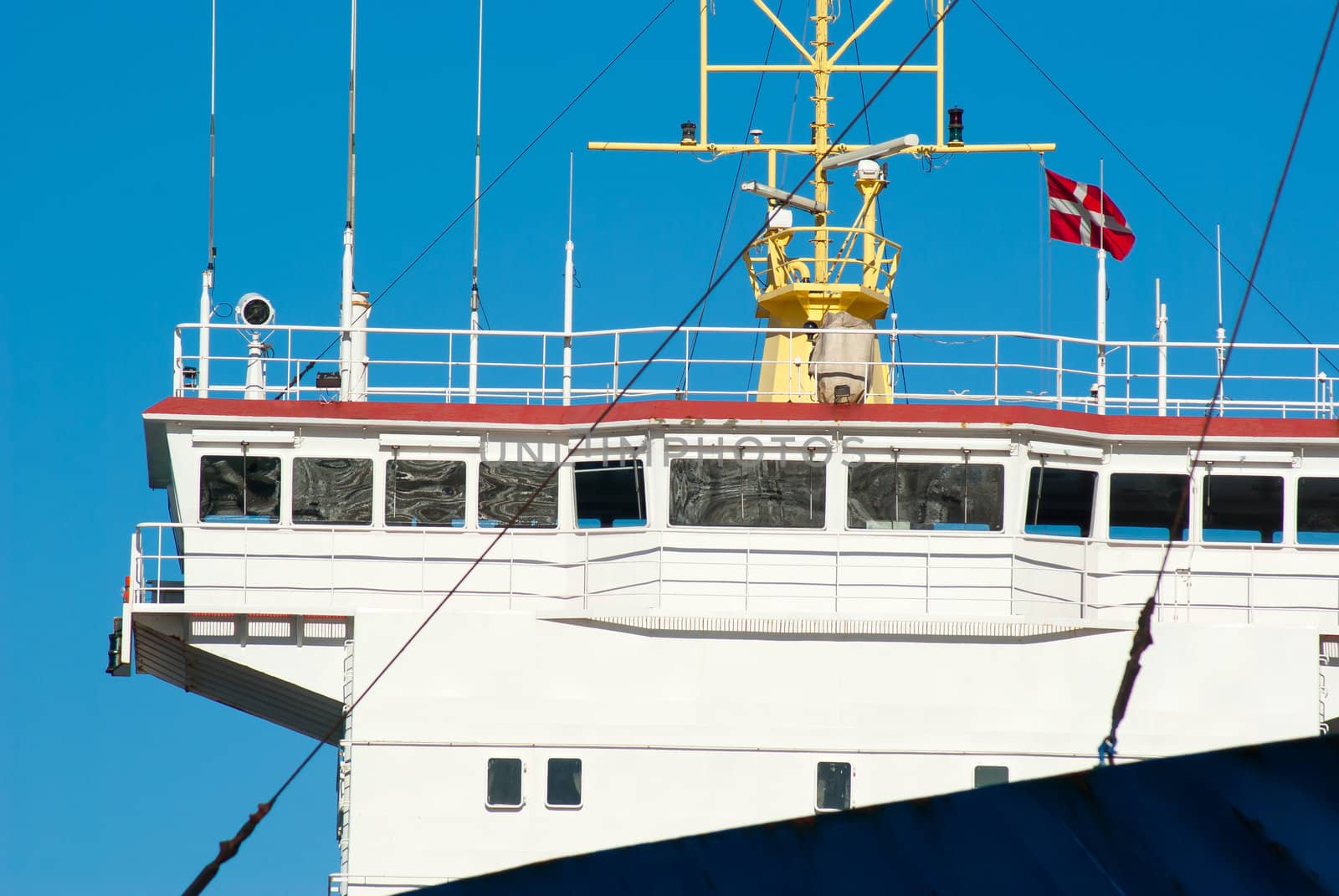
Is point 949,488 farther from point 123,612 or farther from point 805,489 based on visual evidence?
point 123,612

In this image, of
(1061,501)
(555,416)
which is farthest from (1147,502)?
(555,416)

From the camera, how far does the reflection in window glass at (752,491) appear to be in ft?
70.4

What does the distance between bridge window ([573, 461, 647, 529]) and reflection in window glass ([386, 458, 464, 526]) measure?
1576 mm

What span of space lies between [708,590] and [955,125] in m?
9.31

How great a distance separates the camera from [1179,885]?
26.5 ft

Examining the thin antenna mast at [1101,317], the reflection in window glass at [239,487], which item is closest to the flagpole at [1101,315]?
the thin antenna mast at [1101,317]

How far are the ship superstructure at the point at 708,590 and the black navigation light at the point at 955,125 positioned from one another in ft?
15.0

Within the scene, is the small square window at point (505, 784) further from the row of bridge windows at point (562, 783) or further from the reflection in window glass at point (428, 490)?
the reflection in window glass at point (428, 490)

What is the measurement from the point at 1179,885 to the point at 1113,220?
1766cm

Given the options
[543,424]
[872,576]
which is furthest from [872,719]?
[543,424]

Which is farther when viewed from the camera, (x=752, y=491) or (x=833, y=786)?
(x=752, y=491)

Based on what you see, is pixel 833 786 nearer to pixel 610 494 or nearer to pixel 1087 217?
pixel 610 494

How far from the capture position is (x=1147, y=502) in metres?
22.4

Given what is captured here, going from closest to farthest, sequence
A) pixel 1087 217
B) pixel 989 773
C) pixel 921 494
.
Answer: pixel 989 773, pixel 921 494, pixel 1087 217
